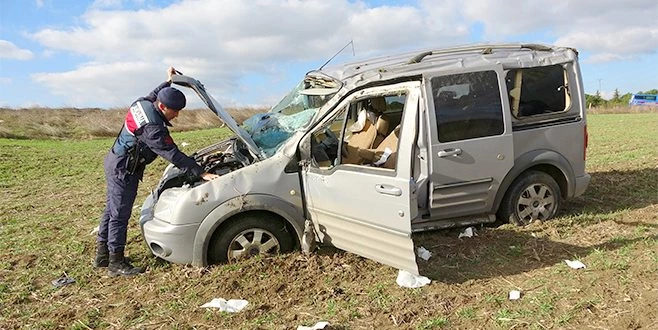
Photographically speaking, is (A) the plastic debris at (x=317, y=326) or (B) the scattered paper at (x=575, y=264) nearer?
(A) the plastic debris at (x=317, y=326)

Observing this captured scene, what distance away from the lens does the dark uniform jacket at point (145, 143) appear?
4.63 meters

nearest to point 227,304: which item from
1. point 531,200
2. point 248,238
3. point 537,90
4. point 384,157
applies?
point 248,238

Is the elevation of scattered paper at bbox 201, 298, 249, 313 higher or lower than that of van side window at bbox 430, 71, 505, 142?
lower

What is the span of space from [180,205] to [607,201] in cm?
538

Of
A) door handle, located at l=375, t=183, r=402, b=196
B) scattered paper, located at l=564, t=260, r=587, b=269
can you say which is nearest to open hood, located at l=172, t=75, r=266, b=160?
door handle, located at l=375, t=183, r=402, b=196

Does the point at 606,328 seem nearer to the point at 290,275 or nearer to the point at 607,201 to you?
the point at 290,275

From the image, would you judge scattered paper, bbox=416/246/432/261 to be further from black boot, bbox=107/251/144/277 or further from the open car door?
black boot, bbox=107/251/144/277

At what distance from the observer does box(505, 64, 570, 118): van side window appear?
18.2 feet

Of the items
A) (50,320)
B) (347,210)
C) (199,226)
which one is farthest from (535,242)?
(50,320)

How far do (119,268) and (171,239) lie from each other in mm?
669

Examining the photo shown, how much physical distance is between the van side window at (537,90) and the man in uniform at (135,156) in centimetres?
326

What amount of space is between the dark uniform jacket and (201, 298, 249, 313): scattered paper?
3.94ft

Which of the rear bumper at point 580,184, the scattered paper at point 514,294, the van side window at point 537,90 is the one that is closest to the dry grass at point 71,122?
the van side window at point 537,90

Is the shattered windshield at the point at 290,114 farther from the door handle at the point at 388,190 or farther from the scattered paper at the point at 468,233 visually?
the scattered paper at the point at 468,233
